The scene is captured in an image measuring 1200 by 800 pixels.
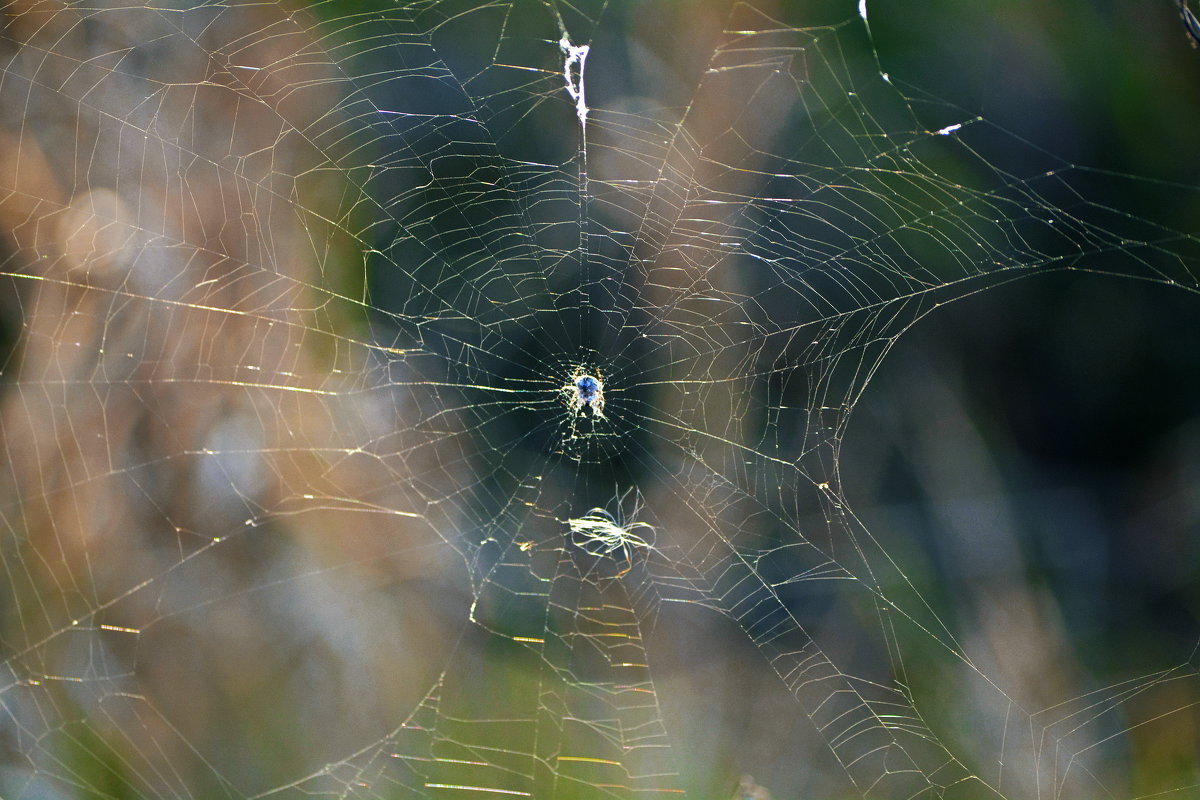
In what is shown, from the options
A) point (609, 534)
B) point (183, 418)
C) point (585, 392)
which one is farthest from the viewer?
point (585, 392)

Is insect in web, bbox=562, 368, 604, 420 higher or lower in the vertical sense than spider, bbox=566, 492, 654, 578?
higher

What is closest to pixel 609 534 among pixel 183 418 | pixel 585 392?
pixel 585 392

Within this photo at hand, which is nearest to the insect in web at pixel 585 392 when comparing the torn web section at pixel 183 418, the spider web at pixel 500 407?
the spider web at pixel 500 407

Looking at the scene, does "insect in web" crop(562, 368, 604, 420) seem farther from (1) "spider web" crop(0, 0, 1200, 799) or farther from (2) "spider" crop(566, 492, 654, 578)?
(2) "spider" crop(566, 492, 654, 578)

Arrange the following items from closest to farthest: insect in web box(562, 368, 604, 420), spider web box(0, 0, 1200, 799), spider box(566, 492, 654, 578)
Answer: spider web box(0, 0, 1200, 799) < spider box(566, 492, 654, 578) < insect in web box(562, 368, 604, 420)

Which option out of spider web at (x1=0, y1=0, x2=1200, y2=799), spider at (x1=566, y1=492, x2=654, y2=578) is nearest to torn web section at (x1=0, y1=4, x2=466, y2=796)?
spider web at (x1=0, y1=0, x2=1200, y2=799)

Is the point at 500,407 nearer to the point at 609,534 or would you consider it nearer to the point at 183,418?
the point at 609,534
